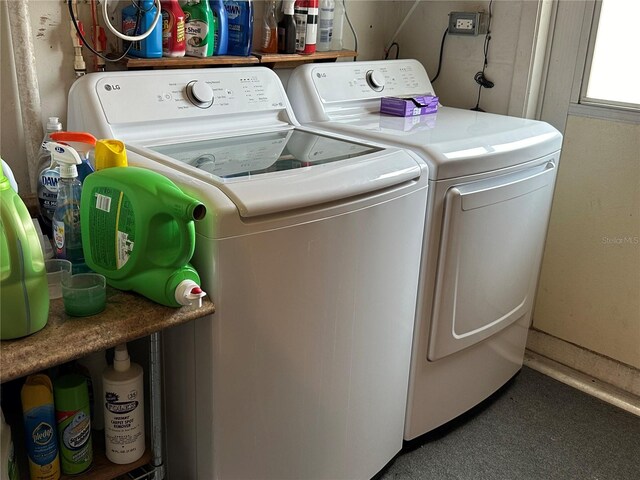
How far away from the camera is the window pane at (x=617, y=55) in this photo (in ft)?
6.70

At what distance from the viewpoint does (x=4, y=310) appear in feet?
3.28

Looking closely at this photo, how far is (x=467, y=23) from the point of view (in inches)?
90.2

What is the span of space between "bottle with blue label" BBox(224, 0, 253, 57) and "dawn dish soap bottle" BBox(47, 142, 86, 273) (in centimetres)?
81

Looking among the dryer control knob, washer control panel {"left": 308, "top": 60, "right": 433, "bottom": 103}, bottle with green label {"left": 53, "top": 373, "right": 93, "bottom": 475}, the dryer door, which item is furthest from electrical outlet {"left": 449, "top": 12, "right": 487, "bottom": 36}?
bottle with green label {"left": 53, "top": 373, "right": 93, "bottom": 475}

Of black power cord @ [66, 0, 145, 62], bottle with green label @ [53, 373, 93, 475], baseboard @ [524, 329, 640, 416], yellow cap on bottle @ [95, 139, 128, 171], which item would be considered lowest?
baseboard @ [524, 329, 640, 416]

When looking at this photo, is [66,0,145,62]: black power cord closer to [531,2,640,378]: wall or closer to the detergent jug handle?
the detergent jug handle

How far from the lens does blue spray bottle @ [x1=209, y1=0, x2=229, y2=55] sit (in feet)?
5.98

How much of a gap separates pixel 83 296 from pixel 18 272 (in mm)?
128

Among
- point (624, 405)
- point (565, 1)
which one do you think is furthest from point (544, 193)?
point (624, 405)

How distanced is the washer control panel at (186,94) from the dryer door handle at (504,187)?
63cm

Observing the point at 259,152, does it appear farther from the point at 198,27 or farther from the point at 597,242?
the point at 597,242

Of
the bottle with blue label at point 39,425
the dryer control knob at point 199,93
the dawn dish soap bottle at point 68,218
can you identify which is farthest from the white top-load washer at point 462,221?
the bottle with blue label at point 39,425

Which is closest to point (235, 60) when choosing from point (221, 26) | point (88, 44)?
point (221, 26)

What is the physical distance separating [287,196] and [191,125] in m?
0.60
